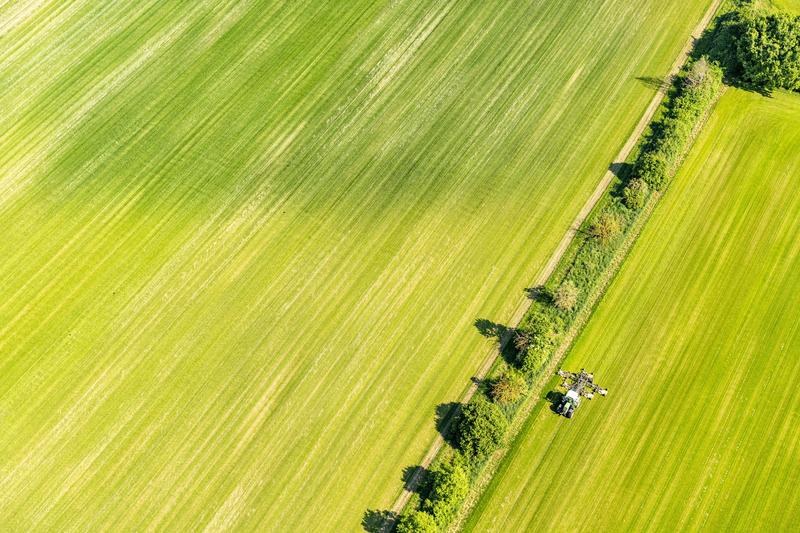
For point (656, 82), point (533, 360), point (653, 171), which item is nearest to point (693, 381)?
point (533, 360)

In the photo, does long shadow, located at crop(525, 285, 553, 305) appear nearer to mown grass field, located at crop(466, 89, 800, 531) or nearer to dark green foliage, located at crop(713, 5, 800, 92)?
mown grass field, located at crop(466, 89, 800, 531)

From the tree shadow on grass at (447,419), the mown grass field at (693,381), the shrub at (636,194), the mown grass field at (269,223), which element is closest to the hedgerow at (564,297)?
the shrub at (636,194)

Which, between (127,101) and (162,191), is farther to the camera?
(127,101)

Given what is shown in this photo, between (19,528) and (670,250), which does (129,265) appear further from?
(670,250)

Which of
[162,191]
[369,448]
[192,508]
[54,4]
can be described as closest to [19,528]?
[192,508]

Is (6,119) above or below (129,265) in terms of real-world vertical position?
above

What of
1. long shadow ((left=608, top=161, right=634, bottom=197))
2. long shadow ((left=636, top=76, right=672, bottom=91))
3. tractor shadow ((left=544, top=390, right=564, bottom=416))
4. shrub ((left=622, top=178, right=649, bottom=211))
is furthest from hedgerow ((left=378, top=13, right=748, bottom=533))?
tractor shadow ((left=544, top=390, right=564, bottom=416))
